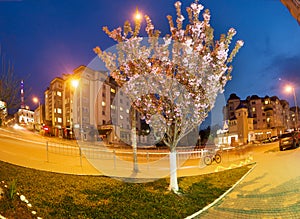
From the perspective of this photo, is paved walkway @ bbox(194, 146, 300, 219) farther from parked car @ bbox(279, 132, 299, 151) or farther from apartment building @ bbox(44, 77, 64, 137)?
apartment building @ bbox(44, 77, 64, 137)

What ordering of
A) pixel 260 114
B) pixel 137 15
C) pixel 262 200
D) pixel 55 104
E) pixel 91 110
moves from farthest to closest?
pixel 260 114 → pixel 55 104 → pixel 91 110 → pixel 137 15 → pixel 262 200

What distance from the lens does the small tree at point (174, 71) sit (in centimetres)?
868

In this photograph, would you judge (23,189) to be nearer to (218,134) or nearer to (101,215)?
(101,215)

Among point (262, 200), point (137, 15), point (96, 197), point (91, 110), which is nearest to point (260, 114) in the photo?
point (91, 110)

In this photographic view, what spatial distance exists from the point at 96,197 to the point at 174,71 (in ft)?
16.3

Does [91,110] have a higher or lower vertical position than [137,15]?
lower

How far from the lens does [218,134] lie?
189ft

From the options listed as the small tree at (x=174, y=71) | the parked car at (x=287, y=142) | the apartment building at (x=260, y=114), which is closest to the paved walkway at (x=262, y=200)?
the small tree at (x=174, y=71)

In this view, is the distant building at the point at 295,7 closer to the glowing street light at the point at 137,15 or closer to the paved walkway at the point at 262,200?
the paved walkway at the point at 262,200

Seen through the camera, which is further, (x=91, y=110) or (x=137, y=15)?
(x=91, y=110)

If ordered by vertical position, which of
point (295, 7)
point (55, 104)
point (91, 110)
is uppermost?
point (55, 104)

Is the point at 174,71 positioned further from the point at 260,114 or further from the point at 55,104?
the point at 260,114

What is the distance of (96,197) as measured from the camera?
715cm

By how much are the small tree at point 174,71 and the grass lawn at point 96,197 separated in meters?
1.08
